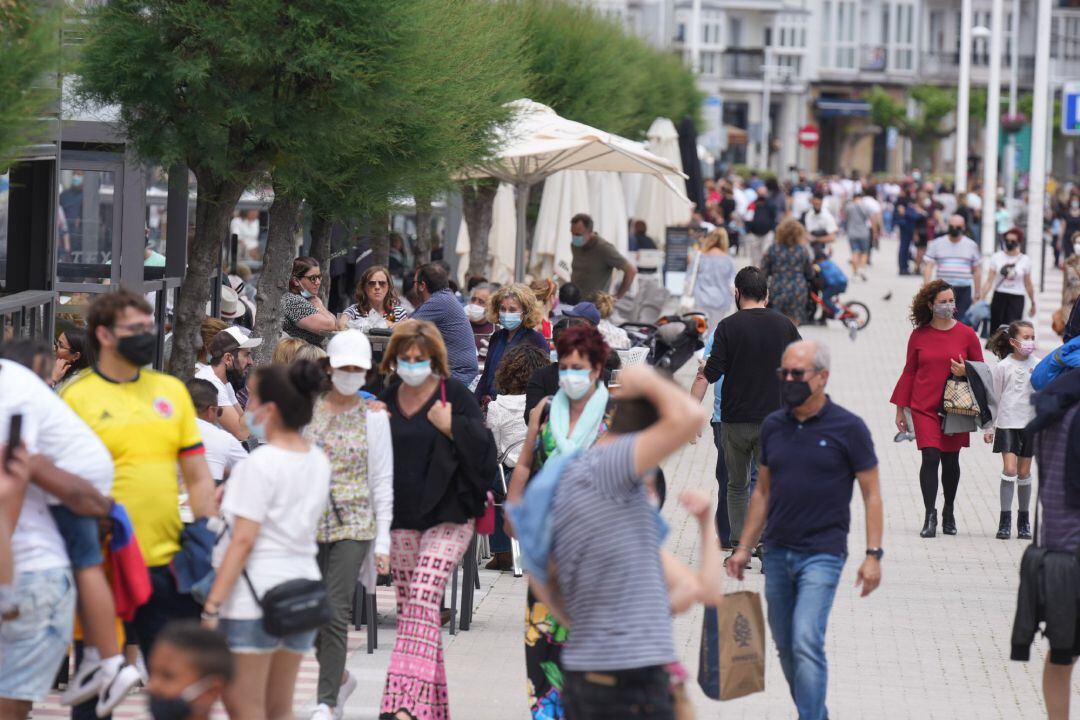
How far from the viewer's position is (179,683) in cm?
462

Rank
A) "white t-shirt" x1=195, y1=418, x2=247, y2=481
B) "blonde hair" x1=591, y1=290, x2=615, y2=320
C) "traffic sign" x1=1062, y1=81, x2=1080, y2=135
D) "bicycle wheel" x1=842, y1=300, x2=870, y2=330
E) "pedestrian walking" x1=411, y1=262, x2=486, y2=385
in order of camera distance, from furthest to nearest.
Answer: "traffic sign" x1=1062, y1=81, x2=1080, y2=135 → "bicycle wheel" x1=842, y1=300, x2=870, y2=330 → "blonde hair" x1=591, y1=290, x2=615, y2=320 → "pedestrian walking" x1=411, y1=262, x2=486, y2=385 → "white t-shirt" x1=195, y1=418, x2=247, y2=481

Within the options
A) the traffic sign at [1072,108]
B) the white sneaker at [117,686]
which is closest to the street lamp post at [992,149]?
the traffic sign at [1072,108]

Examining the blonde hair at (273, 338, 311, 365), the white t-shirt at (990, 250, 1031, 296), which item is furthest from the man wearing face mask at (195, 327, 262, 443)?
the white t-shirt at (990, 250, 1031, 296)

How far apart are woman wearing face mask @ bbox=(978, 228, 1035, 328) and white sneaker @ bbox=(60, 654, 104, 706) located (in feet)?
57.1

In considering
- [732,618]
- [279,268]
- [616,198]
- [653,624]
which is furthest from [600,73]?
[653,624]

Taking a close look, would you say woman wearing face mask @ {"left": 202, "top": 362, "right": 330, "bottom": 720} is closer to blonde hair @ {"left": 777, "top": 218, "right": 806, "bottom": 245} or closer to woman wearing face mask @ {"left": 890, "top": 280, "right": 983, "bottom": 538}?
woman wearing face mask @ {"left": 890, "top": 280, "right": 983, "bottom": 538}

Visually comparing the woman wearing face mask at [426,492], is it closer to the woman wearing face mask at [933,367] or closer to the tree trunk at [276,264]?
the woman wearing face mask at [933,367]

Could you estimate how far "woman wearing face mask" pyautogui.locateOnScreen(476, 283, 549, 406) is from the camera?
11.0 m

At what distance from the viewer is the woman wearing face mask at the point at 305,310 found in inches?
463

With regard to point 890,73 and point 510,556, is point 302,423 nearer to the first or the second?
point 510,556

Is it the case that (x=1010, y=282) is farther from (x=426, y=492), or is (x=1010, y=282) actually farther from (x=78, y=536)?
(x=78, y=536)

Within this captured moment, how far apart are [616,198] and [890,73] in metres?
74.3

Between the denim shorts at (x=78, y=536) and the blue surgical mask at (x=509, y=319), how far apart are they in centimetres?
540

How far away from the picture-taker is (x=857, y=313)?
27.1m
